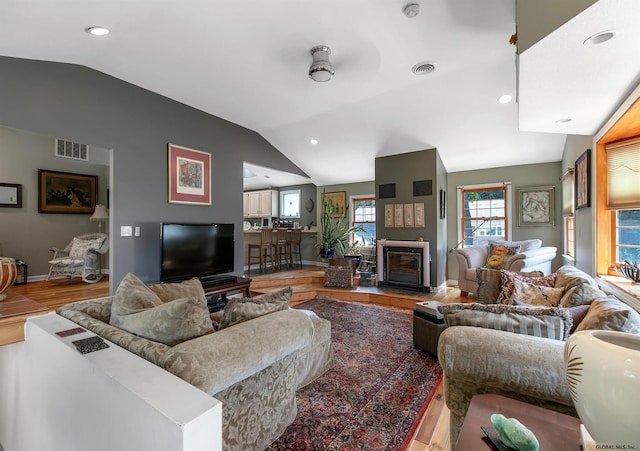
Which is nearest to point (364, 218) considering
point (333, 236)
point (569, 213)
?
point (333, 236)

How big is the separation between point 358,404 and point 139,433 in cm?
156

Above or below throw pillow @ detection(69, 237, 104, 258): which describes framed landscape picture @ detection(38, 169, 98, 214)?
above

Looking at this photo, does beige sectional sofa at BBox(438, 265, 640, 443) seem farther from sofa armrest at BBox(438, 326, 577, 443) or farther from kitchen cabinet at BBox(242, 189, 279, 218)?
kitchen cabinet at BBox(242, 189, 279, 218)

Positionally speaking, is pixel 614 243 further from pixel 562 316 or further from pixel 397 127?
pixel 397 127

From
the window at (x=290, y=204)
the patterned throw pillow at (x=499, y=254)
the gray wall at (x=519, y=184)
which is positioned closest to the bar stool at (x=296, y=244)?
the window at (x=290, y=204)

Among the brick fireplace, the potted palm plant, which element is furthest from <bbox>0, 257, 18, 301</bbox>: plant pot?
the brick fireplace

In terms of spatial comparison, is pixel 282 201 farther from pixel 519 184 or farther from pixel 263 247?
pixel 519 184

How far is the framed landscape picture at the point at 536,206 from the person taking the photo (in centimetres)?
496

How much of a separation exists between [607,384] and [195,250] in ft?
13.0

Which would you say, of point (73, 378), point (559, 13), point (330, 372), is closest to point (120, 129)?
point (73, 378)

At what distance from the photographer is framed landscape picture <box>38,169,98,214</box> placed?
5312 millimetres

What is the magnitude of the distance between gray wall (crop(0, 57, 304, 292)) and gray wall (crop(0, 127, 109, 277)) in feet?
9.75

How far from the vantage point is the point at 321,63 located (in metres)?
2.77

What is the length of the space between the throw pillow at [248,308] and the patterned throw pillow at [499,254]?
3.90 m
